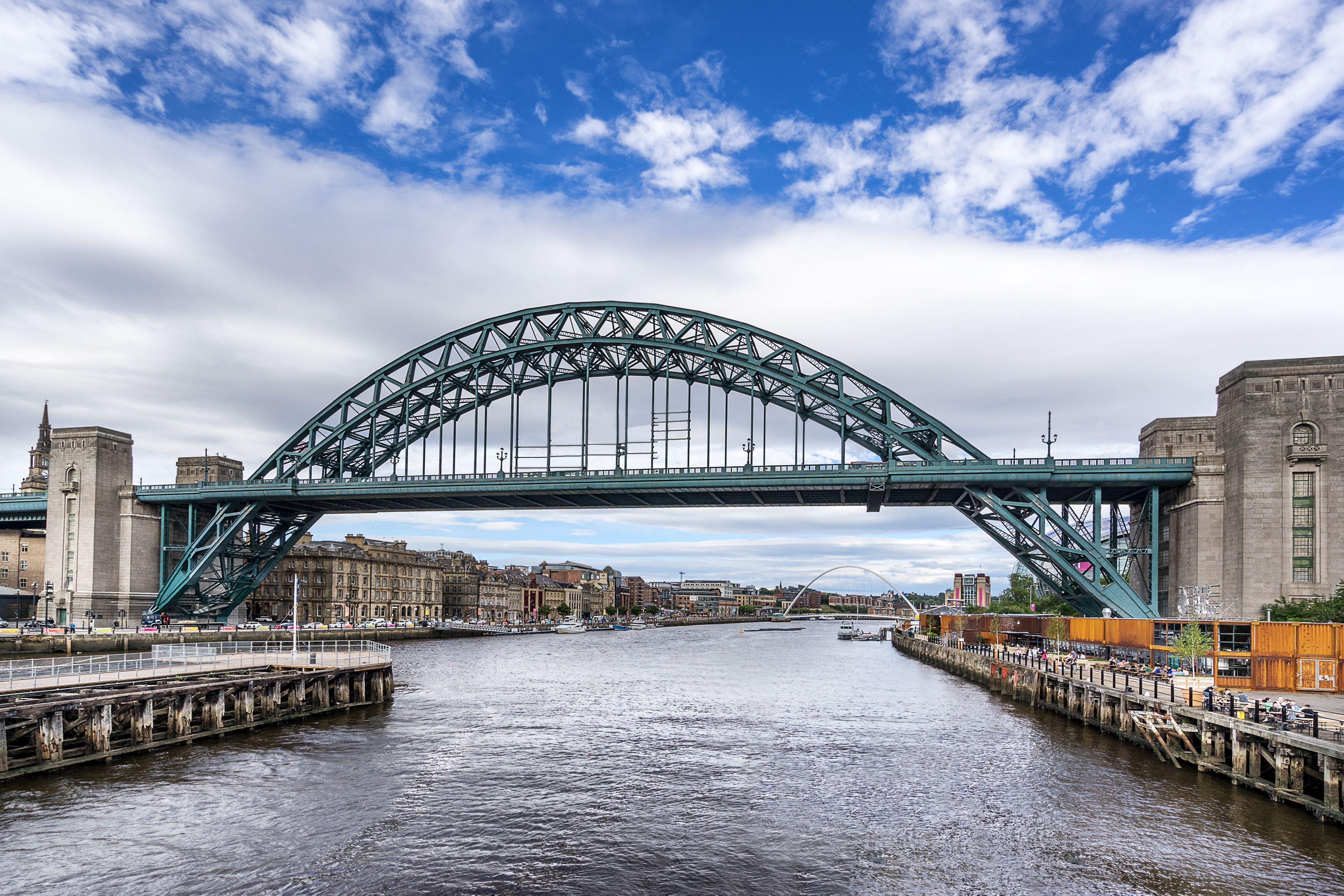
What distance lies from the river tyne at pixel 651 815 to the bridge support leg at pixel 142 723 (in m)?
0.89

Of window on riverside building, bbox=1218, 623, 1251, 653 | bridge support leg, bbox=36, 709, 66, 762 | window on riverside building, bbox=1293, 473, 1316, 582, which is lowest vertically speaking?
bridge support leg, bbox=36, 709, 66, 762

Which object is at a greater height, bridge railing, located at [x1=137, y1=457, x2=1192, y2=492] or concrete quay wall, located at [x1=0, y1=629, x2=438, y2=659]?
bridge railing, located at [x1=137, y1=457, x2=1192, y2=492]

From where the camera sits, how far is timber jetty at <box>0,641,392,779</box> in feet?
105

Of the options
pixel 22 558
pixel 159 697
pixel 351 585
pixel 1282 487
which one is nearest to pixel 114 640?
pixel 159 697

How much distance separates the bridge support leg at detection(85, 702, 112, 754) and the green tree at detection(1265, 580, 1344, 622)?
55531 mm

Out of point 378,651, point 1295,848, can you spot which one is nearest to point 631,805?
point 1295,848

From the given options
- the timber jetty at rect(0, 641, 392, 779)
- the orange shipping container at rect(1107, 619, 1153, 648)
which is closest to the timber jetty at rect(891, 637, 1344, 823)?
the orange shipping container at rect(1107, 619, 1153, 648)

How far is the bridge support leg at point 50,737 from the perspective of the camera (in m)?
31.6

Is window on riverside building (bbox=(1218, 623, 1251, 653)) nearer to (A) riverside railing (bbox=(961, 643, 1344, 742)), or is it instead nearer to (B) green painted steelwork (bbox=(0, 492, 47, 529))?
(A) riverside railing (bbox=(961, 643, 1344, 742))

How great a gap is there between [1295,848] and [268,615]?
489ft

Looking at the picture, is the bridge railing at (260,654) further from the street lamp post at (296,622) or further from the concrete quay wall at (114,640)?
the concrete quay wall at (114,640)

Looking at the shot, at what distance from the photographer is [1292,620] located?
172ft

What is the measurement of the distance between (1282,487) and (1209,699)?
31.5 m

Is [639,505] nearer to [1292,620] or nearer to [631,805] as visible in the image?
[1292,620]
